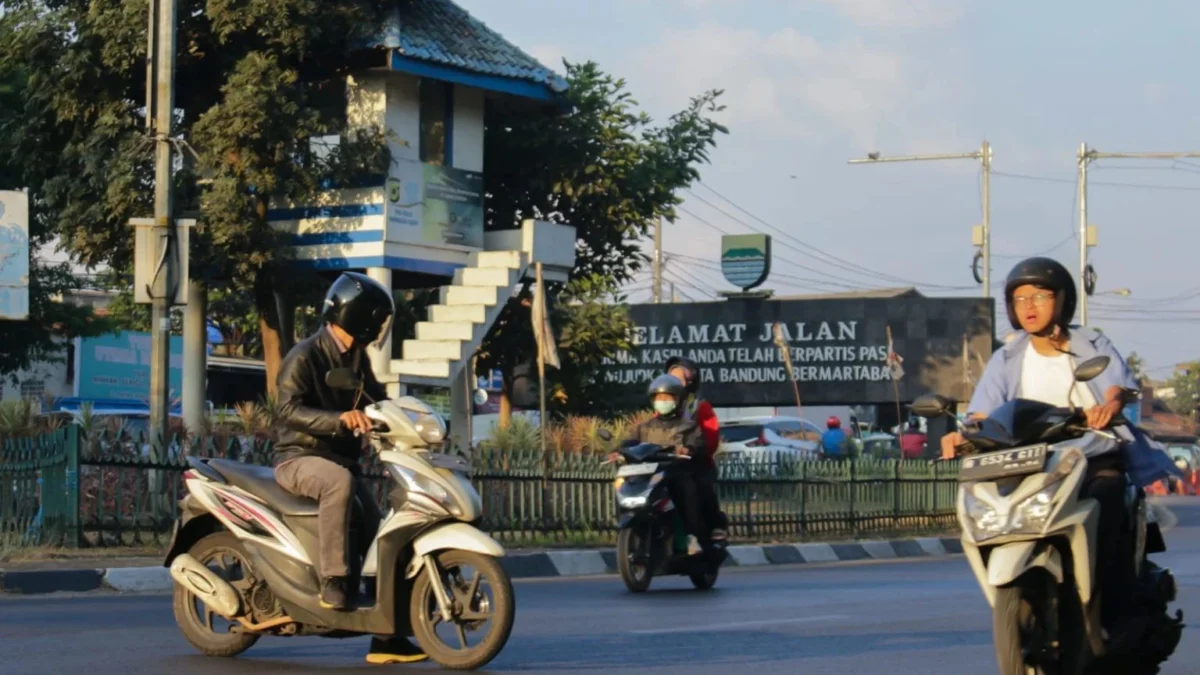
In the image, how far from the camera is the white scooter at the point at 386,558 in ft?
22.3

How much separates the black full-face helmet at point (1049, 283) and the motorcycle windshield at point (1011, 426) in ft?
1.84

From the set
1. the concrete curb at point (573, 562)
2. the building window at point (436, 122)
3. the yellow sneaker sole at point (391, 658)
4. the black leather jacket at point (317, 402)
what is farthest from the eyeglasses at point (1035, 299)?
the building window at point (436, 122)

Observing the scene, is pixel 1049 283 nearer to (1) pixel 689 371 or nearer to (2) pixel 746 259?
(1) pixel 689 371

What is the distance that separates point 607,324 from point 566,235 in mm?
3406

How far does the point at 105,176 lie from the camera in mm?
24109

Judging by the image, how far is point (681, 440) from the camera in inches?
502

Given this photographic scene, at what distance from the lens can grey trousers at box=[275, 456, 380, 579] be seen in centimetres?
689

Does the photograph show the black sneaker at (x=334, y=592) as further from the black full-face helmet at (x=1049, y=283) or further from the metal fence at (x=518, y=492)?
the metal fence at (x=518, y=492)

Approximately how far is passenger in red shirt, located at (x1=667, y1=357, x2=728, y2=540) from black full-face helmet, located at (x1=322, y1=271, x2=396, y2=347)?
18.9ft

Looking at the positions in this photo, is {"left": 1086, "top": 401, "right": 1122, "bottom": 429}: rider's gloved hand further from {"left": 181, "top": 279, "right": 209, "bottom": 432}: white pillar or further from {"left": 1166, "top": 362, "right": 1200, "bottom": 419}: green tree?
{"left": 1166, "top": 362, "right": 1200, "bottom": 419}: green tree

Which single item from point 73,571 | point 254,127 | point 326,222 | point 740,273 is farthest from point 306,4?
point 740,273

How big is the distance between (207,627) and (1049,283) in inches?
150

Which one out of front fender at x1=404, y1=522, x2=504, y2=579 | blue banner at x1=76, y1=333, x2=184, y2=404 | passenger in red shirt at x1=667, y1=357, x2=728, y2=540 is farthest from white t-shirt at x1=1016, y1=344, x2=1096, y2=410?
blue banner at x1=76, y1=333, x2=184, y2=404

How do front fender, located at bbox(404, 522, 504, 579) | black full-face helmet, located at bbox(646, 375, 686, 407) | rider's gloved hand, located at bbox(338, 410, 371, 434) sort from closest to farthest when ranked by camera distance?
1. front fender, located at bbox(404, 522, 504, 579)
2. rider's gloved hand, located at bbox(338, 410, 371, 434)
3. black full-face helmet, located at bbox(646, 375, 686, 407)
